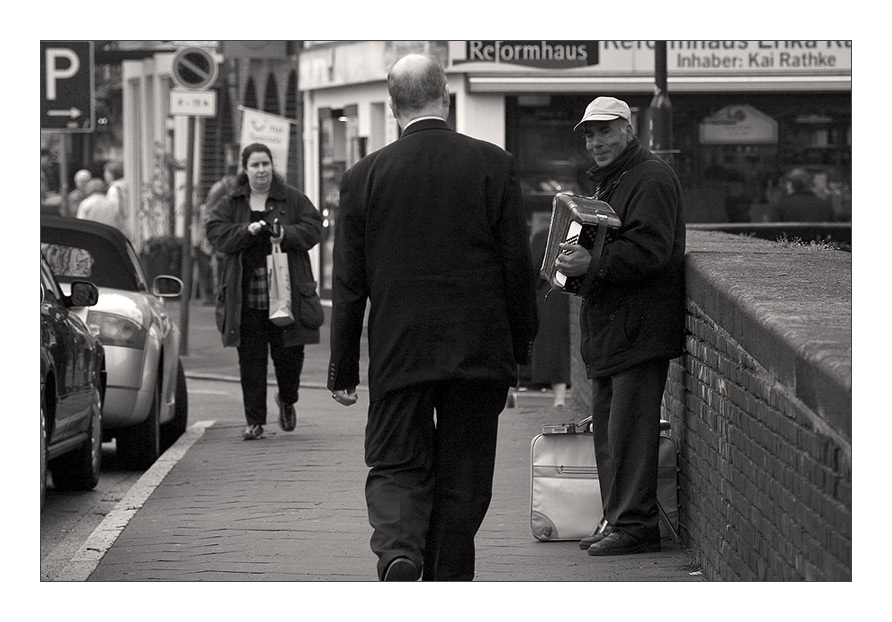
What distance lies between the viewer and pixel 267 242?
34.1 feet

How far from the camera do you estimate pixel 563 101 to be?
64.7 feet

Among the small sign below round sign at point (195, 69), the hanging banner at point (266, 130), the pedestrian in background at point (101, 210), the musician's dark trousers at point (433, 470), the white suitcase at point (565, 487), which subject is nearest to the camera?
the musician's dark trousers at point (433, 470)

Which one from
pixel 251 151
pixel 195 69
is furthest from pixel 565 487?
pixel 195 69

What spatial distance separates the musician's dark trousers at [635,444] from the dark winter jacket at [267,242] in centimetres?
404

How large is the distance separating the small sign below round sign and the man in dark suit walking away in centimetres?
1316

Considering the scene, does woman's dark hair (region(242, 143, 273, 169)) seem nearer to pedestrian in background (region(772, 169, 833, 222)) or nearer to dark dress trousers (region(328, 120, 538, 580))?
dark dress trousers (region(328, 120, 538, 580))

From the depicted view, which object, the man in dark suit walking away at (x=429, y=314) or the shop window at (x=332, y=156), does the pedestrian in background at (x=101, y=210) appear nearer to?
Answer: the shop window at (x=332, y=156)

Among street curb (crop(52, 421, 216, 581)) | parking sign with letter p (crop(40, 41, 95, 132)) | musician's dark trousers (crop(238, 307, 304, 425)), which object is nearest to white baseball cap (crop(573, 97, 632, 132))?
street curb (crop(52, 421, 216, 581))

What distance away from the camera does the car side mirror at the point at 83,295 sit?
9.08 m

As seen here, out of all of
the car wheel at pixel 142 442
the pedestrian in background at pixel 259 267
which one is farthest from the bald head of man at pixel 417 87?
the car wheel at pixel 142 442

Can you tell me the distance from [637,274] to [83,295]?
3.82m

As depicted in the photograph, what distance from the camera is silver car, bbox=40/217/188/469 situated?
1007cm

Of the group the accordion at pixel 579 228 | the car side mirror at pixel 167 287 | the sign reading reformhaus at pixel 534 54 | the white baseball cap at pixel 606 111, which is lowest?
the car side mirror at pixel 167 287

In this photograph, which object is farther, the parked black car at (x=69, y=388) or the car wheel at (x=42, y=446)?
the parked black car at (x=69, y=388)
